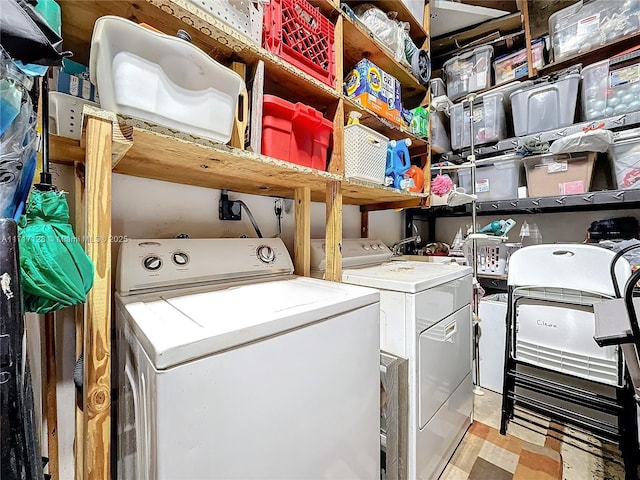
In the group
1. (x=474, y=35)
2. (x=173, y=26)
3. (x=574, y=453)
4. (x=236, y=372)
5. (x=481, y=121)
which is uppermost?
(x=474, y=35)

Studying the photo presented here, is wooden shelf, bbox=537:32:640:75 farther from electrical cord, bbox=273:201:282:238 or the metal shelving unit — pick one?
electrical cord, bbox=273:201:282:238


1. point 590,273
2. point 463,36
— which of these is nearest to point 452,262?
point 590,273

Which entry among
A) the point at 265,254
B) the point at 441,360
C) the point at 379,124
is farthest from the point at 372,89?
the point at 441,360

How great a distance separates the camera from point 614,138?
5.51 feet

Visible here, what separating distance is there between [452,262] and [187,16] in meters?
1.92

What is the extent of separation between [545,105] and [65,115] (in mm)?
2748

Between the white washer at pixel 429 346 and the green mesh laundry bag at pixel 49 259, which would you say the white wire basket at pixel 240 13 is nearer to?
the green mesh laundry bag at pixel 49 259

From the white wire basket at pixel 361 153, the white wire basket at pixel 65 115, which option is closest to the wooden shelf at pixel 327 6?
the white wire basket at pixel 361 153

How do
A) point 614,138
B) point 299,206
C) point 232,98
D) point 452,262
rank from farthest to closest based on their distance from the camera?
point 452,262 < point 614,138 < point 299,206 < point 232,98

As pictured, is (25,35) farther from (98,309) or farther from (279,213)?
(279,213)

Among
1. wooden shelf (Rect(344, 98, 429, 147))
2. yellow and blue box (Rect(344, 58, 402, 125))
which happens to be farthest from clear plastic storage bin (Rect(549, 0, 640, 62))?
yellow and blue box (Rect(344, 58, 402, 125))

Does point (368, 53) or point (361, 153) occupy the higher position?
point (368, 53)

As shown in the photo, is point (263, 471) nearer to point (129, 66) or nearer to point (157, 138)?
point (157, 138)

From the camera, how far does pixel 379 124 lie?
1.69 meters
